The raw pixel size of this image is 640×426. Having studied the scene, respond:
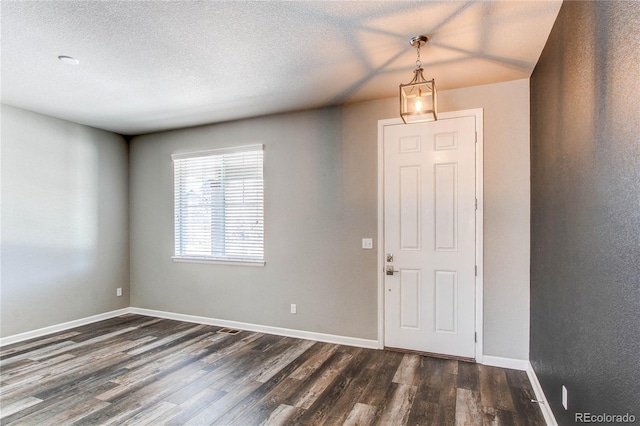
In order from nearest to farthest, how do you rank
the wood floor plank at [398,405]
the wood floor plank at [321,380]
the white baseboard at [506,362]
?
the wood floor plank at [398,405] < the wood floor plank at [321,380] < the white baseboard at [506,362]

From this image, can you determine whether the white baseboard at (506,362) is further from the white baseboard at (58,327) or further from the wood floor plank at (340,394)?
the white baseboard at (58,327)

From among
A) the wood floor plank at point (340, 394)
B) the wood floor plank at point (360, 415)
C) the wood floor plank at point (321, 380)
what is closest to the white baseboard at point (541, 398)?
the wood floor plank at point (360, 415)

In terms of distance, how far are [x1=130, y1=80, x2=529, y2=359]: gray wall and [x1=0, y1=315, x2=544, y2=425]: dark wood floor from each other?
47cm

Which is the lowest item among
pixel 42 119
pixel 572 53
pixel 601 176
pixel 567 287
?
pixel 567 287

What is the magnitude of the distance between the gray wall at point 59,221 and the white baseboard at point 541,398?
5.25m

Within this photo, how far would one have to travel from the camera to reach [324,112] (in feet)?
12.6

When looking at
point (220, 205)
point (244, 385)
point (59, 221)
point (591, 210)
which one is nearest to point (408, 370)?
point (244, 385)

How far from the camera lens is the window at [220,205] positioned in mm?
4259

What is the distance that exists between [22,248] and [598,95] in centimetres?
539

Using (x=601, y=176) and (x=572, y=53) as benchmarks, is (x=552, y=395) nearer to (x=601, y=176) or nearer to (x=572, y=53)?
(x=601, y=176)

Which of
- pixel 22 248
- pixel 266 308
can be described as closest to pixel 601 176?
pixel 266 308

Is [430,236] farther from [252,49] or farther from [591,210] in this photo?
[252,49]

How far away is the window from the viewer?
14.0 ft

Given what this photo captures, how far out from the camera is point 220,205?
450 centimetres
